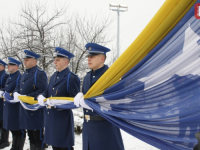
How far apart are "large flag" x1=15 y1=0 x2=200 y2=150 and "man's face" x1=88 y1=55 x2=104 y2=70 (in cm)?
67

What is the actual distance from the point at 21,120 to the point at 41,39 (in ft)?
16.2

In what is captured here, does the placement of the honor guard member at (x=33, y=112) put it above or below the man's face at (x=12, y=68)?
below

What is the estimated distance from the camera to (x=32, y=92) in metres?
3.56

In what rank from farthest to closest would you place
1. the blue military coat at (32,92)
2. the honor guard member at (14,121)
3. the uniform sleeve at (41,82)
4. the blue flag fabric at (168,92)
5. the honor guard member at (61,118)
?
the honor guard member at (14,121) < the uniform sleeve at (41,82) < the blue military coat at (32,92) < the honor guard member at (61,118) < the blue flag fabric at (168,92)

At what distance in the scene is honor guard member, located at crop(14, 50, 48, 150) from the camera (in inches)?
137

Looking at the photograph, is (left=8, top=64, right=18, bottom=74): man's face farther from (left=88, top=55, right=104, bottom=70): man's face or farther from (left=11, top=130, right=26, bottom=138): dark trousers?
(left=88, top=55, right=104, bottom=70): man's face

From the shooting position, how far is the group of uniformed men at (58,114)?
2266 millimetres

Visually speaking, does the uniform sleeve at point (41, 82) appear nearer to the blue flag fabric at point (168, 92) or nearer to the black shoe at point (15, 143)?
the black shoe at point (15, 143)

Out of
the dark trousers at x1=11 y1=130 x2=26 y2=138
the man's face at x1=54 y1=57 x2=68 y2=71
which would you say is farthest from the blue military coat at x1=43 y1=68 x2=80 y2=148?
the dark trousers at x1=11 y1=130 x2=26 y2=138

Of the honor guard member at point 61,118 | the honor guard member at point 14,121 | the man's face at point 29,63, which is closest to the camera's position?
the honor guard member at point 61,118

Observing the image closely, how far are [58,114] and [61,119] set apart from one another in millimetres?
101

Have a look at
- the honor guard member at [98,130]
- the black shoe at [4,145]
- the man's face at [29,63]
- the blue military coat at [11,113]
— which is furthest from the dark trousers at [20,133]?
the honor guard member at [98,130]

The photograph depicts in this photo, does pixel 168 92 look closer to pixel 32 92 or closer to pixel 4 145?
pixel 32 92

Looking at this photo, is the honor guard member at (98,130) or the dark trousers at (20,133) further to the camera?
the dark trousers at (20,133)
